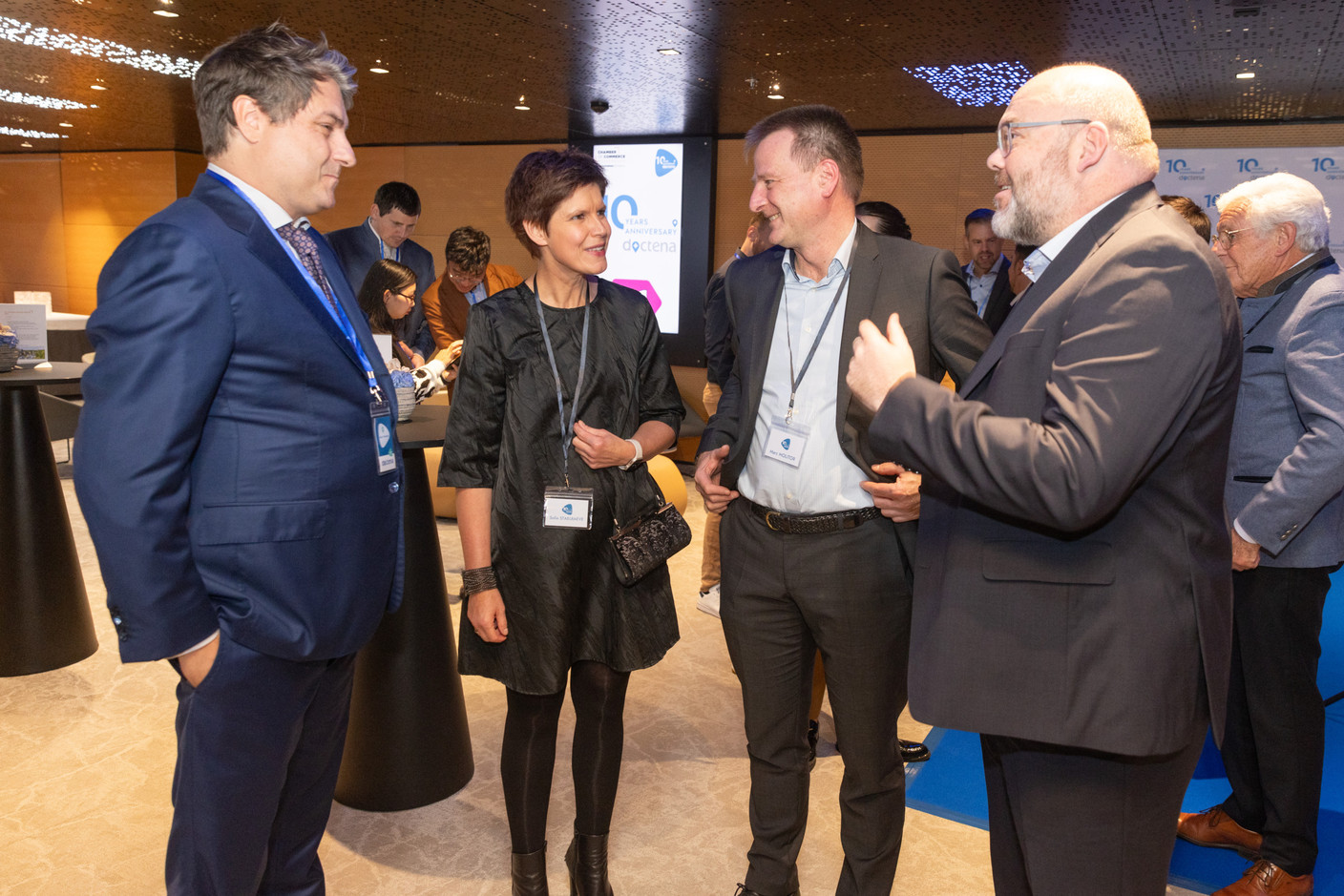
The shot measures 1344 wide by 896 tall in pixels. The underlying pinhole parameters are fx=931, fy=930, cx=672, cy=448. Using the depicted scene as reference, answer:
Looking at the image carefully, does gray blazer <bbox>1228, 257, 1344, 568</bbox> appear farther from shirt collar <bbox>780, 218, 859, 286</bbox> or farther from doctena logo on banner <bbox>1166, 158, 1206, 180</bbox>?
doctena logo on banner <bbox>1166, 158, 1206, 180</bbox>

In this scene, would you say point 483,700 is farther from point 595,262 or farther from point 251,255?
point 251,255

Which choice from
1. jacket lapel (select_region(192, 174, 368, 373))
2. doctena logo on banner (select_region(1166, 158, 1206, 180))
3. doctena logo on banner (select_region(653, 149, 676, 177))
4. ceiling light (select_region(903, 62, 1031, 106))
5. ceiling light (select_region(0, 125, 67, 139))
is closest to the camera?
jacket lapel (select_region(192, 174, 368, 373))

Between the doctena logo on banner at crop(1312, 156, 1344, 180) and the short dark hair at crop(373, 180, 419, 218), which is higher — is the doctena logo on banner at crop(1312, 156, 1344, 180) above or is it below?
above

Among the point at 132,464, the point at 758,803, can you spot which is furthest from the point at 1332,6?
the point at 132,464

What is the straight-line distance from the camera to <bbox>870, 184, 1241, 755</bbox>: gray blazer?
118 cm

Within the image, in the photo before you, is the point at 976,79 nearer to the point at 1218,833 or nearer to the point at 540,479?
the point at 1218,833

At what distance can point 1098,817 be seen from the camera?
53.4 inches

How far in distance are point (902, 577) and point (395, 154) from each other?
9083mm

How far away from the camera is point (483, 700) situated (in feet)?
11.6

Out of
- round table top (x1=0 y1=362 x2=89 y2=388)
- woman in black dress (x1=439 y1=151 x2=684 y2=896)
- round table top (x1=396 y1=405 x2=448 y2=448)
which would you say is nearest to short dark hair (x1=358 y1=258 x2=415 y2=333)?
round table top (x1=396 y1=405 x2=448 y2=448)

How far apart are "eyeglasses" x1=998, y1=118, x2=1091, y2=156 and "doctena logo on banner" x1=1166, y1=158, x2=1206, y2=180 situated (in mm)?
6076

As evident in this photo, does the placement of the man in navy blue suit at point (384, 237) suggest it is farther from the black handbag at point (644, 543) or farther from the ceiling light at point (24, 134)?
the ceiling light at point (24, 134)

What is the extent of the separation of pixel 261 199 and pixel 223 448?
417 millimetres

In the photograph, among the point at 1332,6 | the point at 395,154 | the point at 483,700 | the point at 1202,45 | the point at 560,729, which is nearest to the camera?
the point at 560,729
